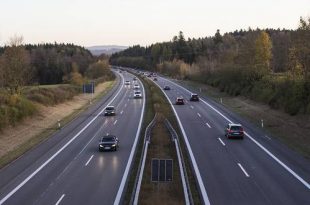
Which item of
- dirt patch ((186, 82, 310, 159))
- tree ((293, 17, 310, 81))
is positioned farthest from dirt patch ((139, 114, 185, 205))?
tree ((293, 17, 310, 81))

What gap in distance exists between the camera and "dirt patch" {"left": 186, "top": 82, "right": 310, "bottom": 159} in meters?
36.7

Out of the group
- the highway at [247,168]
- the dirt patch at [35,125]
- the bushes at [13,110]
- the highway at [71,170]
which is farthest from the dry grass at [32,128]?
the highway at [247,168]

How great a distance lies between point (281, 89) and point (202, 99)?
20402 mm

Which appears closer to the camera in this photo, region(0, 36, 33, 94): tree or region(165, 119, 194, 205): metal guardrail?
region(165, 119, 194, 205): metal guardrail

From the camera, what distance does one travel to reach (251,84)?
75.6m

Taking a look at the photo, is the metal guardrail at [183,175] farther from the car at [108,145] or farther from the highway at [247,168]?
the car at [108,145]

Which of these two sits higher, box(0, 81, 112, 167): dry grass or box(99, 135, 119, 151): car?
box(99, 135, 119, 151): car

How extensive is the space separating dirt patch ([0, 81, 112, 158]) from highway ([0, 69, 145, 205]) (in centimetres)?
230

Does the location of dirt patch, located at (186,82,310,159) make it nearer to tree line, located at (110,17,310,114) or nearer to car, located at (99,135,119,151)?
tree line, located at (110,17,310,114)

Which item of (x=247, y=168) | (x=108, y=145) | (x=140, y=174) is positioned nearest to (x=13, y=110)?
(x=108, y=145)

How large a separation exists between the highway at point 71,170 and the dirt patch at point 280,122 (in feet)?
38.7

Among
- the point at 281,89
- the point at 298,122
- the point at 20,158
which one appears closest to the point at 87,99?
the point at 281,89

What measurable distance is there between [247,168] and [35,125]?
27.9 meters

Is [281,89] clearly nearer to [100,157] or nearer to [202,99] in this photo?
[202,99]
